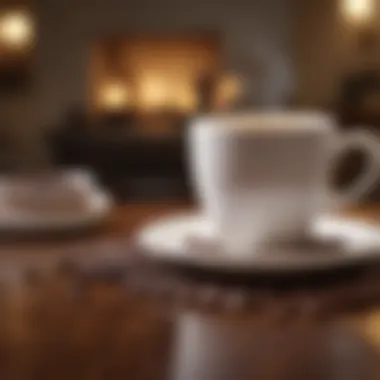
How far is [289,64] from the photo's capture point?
14.3ft

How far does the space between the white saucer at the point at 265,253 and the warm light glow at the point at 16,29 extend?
11.8 feet

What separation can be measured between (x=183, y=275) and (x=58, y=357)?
19 centimetres

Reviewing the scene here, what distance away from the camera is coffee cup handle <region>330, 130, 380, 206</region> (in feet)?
2.35

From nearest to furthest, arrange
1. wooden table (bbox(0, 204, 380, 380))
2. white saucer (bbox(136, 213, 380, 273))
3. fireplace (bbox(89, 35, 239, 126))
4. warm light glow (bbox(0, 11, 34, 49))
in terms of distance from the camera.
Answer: wooden table (bbox(0, 204, 380, 380)) → white saucer (bbox(136, 213, 380, 273)) → warm light glow (bbox(0, 11, 34, 49)) → fireplace (bbox(89, 35, 239, 126))

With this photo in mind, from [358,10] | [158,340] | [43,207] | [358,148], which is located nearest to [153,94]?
[358,10]

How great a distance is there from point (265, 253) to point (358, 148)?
0.14 meters

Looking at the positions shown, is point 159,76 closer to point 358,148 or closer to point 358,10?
point 358,10

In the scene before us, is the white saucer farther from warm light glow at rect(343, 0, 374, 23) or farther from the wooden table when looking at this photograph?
warm light glow at rect(343, 0, 374, 23)

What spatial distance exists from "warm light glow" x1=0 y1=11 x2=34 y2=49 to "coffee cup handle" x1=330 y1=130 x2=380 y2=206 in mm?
3663

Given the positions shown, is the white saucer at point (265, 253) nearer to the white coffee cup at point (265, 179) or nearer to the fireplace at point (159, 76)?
the white coffee cup at point (265, 179)

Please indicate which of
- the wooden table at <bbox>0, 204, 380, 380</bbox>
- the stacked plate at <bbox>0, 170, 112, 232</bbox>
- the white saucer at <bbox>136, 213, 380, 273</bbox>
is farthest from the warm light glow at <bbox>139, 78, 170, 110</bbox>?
the wooden table at <bbox>0, 204, 380, 380</bbox>

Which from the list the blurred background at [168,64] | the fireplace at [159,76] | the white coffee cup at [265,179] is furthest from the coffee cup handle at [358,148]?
the fireplace at [159,76]

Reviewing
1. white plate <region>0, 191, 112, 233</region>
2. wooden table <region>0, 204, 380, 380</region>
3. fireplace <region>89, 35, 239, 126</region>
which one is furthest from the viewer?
fireplace <region>89, 35, 239, 126</region>

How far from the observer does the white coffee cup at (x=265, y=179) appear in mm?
677
